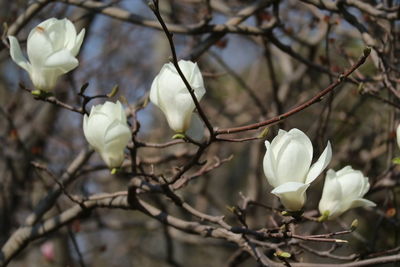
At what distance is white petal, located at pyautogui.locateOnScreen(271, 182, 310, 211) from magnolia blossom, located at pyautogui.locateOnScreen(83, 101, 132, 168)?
0.34 m

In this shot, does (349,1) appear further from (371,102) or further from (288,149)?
(371,102)

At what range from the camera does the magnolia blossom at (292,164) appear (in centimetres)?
109

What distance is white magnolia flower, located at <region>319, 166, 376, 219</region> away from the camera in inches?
46.1

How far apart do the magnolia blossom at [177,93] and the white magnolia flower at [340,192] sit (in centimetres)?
33

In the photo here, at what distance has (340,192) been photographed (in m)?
1.17

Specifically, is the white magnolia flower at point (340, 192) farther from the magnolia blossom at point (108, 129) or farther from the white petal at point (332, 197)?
the magnolia blossom at point (108, 129)

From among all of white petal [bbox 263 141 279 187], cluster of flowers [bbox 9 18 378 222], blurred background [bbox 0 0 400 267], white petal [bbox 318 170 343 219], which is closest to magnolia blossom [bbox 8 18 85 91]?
cluster of flowers [bbox 9 18 378 222]

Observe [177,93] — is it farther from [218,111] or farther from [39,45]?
[218,111]

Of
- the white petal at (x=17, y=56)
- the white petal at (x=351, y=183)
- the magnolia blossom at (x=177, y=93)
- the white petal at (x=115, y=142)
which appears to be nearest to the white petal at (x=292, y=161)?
the white petal at (x=351, y=183)

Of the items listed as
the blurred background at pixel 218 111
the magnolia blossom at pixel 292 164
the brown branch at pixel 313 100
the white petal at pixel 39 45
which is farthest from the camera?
the blurred background at pixel 218 111

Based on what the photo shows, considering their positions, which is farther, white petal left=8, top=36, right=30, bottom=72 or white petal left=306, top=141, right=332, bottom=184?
white petal left=8, top=36, right=30, bottom=72

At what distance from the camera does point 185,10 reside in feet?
11.2

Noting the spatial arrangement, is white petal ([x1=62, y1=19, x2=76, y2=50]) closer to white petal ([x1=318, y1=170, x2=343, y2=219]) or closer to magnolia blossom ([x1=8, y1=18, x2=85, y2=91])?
magnolia blossom ([x1=8, y1=18, x2=85, y2=91])

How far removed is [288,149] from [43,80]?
568 mm
